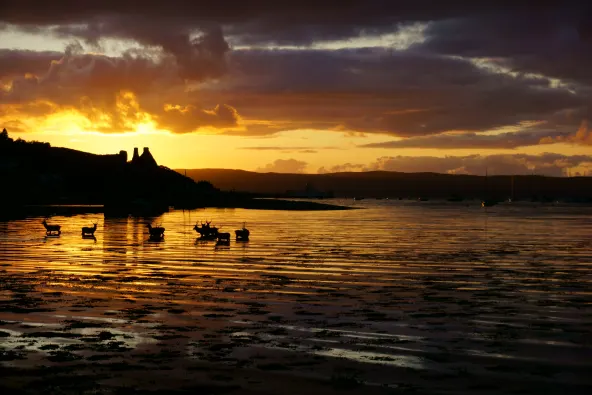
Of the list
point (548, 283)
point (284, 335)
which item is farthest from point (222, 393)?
point (548, 283)

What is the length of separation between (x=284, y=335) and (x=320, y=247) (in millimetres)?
42056

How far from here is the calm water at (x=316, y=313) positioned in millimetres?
20081

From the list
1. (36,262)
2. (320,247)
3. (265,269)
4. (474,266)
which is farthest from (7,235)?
(474,266)

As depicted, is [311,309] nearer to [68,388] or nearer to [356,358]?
[356,358]

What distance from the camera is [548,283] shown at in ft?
128

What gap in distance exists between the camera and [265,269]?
45531 millimetres

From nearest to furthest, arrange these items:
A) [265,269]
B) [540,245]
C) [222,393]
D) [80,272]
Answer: [222,393]
[80,272]
[265,269]
[540,245]

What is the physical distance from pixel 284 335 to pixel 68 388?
27.6 ft

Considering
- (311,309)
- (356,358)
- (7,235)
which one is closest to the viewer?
(356,358)

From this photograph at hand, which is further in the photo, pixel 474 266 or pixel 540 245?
pixel 540 245

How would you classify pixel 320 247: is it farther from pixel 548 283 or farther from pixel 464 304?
pixel 464 304

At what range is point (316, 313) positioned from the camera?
2809cm

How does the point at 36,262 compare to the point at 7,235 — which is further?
the point at 7,235

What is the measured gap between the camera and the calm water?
20081 millimetres
